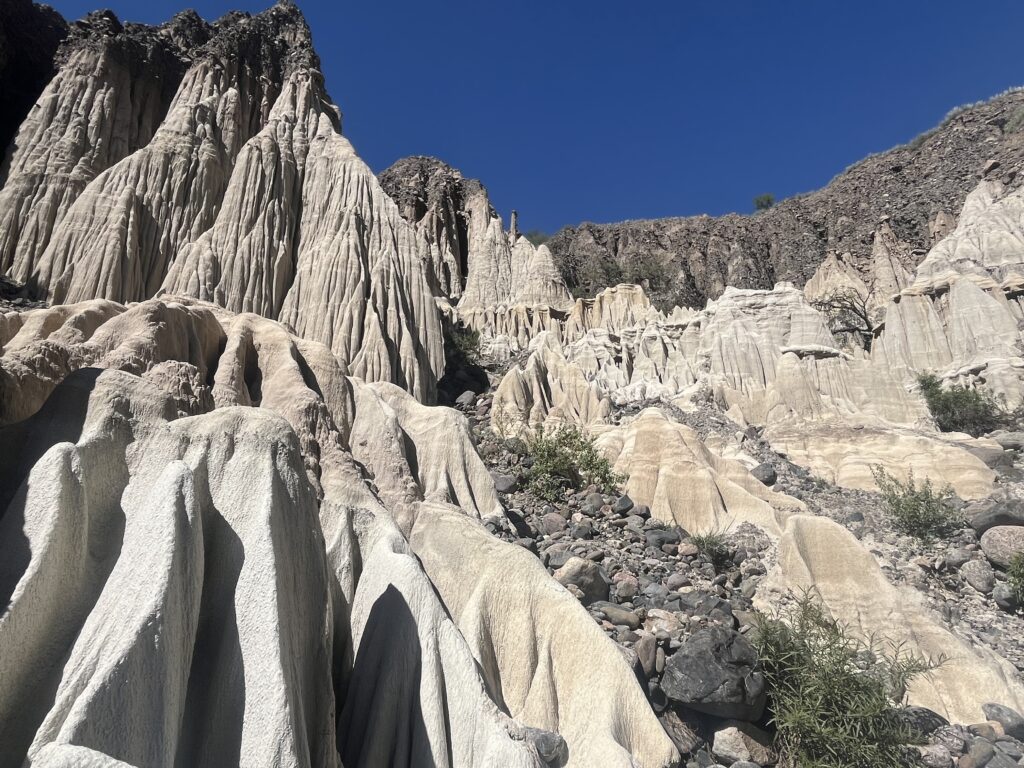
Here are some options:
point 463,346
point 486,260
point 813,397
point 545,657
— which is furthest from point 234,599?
point 486,260

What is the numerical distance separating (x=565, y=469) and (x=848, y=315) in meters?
35.4

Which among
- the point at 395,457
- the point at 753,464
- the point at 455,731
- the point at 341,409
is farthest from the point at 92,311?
the point at 753,464

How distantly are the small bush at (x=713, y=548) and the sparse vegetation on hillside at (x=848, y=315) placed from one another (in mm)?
32166

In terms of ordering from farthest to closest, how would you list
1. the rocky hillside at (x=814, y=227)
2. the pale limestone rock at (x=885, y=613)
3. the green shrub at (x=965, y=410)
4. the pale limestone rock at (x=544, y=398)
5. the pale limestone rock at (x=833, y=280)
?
the rocky hillside at (x=814, y=227)
the pale limestone rock at (x=833, y=280)
the green shrub at (x=965, y=410)
the pale limestone rock at (x=544, y=398)
the pale limestone rock at (x=885, y=613)

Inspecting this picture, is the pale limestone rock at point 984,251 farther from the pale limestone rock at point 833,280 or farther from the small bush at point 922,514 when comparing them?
the small bush at point 922,514

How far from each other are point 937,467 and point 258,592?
21.0m

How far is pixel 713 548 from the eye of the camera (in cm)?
1308

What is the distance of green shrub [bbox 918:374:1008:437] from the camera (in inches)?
957

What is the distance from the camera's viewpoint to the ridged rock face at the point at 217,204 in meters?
19.8

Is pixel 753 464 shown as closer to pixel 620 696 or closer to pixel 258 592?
pixel 620 696

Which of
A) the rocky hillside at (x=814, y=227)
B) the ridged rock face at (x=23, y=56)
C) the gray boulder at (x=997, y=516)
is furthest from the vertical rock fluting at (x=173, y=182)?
the rocky hillside at (x=814, y=227)

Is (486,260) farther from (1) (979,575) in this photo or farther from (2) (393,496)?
(1) (979,575)

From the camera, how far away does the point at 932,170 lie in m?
51.9

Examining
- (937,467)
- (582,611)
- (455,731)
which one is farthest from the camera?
(937,467)
